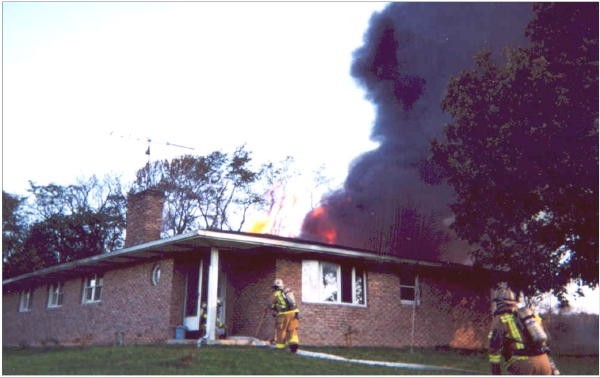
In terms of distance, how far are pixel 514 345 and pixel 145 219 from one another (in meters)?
15.4

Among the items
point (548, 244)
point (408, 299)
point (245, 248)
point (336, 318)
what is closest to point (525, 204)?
point (548, 244)

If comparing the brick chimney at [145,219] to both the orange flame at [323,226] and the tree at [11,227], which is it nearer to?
the orange flame at [323,226]

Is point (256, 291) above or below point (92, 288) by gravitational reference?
below

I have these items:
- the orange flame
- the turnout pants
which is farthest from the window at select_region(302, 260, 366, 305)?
the orange flame

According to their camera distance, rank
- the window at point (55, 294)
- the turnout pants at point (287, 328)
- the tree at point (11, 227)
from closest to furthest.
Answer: the turnout pants at point (287, 328), the window at point (55, 294), the tree at point (11, 227)

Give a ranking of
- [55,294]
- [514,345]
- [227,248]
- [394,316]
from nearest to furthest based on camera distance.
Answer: [514,345]
[227,248]
[394,316]
[55,294]

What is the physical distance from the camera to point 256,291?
58.4 feet

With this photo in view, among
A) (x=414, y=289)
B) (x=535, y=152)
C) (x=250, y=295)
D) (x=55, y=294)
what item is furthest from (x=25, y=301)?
(x=535, y=152)

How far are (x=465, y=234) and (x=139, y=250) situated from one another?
33.7ft

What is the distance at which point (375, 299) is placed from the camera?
19.2 meters

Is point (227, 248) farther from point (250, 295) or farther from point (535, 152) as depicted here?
point (535, 152)

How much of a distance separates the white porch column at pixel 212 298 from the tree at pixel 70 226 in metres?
22.4

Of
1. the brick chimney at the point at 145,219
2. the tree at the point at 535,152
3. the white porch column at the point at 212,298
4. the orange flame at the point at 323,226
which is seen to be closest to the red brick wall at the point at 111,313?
the brick chimney at the point at 145,219

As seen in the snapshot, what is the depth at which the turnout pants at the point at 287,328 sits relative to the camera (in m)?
13.4
